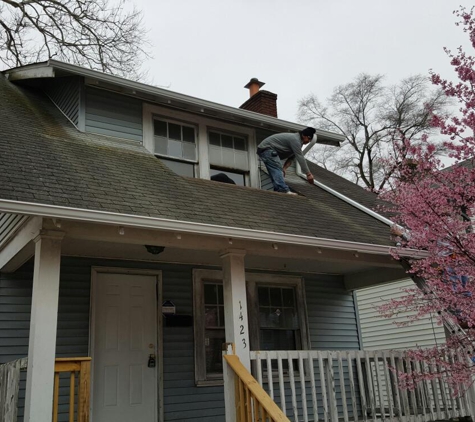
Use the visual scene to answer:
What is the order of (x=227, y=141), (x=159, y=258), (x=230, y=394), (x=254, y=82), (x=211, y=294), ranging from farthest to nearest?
(x=254, y=82) → (x=227, y=141) → (x=211, y=294) → (x=159, y=258) → (x=230, y=394)

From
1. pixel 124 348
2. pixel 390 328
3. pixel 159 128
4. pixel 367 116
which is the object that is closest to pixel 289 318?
pixel 124 348

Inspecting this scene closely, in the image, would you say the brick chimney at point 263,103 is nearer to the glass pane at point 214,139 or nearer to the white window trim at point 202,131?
the white window trim at point 202,131

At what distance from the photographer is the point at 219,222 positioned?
562cm

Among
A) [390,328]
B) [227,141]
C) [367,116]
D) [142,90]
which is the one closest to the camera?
[142,90]

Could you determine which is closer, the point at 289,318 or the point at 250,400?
the point at 250,400

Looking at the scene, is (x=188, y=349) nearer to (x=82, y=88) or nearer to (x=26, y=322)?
(x=26, y=322)

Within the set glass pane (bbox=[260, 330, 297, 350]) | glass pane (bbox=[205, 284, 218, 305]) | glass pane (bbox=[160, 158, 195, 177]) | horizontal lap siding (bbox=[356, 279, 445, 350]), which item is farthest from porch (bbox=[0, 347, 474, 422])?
horizontal lap siding (bbox=[356, 279, 445, 350])

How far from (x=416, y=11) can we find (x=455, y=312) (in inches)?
345

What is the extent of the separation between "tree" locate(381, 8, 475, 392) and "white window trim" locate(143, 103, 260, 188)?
11.0 ft

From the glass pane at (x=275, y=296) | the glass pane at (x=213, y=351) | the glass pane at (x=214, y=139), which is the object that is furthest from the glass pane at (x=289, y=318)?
the glass pane at (x=214, y=139)

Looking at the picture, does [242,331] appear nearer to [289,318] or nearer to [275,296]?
[275,296]

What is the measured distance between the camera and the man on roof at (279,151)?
8.27 m

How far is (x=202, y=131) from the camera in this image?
851 cm

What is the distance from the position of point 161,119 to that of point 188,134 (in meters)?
0.50
